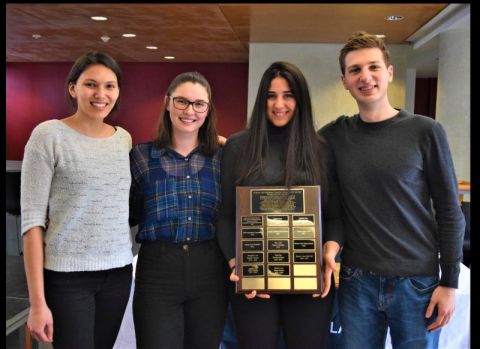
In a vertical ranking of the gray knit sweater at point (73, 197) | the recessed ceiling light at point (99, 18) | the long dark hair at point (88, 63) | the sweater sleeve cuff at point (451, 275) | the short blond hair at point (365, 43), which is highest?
the recessed ceiling light at point (99, 18)

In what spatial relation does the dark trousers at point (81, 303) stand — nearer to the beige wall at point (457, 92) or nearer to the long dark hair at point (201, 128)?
the long dark hair at point (201, 128)

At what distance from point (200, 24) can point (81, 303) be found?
4430mm

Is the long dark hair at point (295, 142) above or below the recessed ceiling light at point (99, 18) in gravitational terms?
below

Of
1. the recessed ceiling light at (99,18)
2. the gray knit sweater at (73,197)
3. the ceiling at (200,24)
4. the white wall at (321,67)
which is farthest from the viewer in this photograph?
the white wall at (321,67)

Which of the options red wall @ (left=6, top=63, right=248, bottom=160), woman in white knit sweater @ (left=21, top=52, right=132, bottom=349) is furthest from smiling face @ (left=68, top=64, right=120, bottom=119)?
red wall @ (left=6, top=63, right=248, bottom=160)

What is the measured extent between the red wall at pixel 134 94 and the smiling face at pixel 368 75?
7258 mm

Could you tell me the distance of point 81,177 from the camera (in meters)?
1.63

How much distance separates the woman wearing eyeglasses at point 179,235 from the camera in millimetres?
1735

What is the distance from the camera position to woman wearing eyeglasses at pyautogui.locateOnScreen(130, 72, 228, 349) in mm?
1735

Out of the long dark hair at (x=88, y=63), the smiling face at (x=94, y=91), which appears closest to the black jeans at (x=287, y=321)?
the smiling face at (x=94, y=91)

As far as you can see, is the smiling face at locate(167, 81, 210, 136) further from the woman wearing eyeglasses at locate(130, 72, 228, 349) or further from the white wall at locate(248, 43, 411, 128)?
the white wall at locate(248, 43, 411, 128)

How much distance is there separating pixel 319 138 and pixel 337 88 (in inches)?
195
